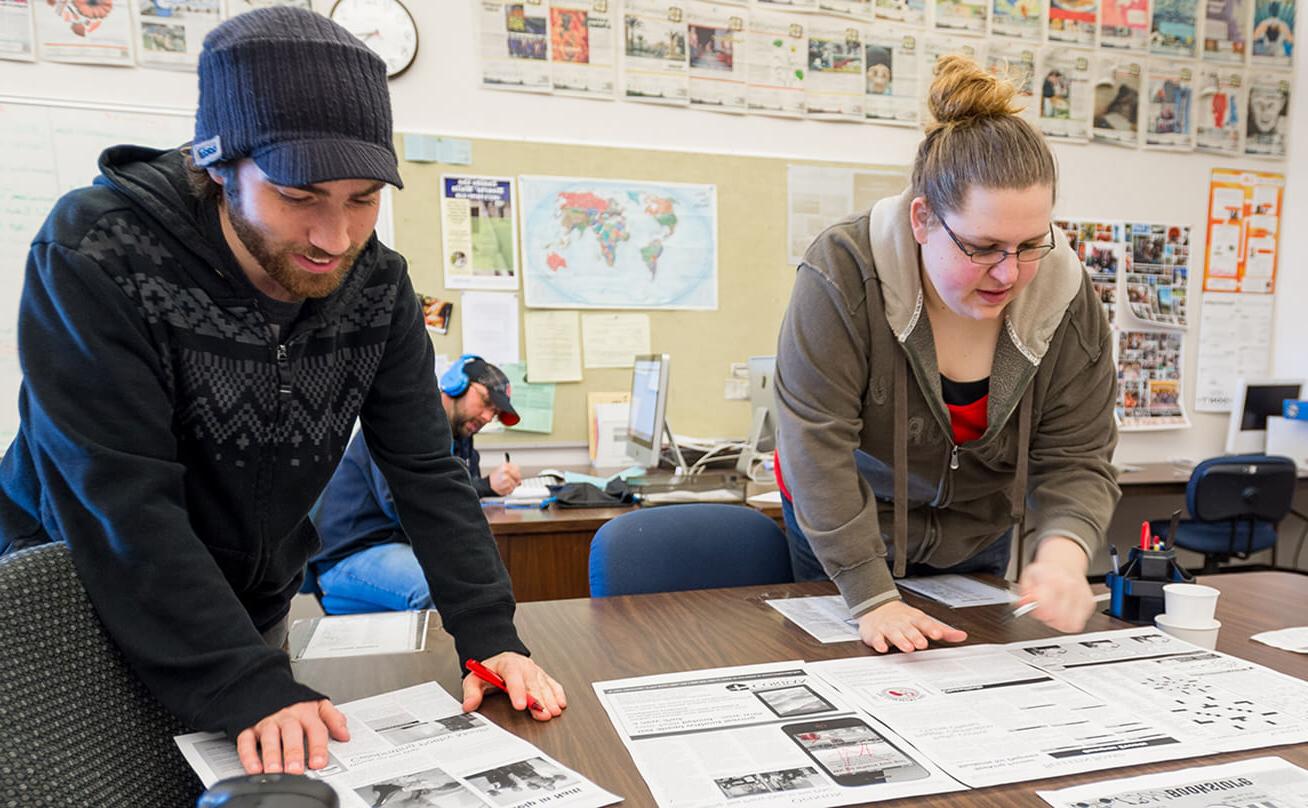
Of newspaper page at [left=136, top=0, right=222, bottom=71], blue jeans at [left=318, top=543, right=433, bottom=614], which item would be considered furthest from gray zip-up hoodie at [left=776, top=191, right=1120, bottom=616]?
newspaper page at [left=136, top=0, right=222, bottom=71]

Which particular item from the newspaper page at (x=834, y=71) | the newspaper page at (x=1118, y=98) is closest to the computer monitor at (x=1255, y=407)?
the newspaper page at (x=1118, y=98)

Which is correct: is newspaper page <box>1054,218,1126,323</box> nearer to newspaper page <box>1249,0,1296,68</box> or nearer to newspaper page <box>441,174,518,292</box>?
newspaper page <box>1249,0,1296,68</box>

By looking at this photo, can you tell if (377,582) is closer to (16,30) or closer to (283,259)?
(283,259)

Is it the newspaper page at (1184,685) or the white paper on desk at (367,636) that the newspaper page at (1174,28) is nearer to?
the newspaper page at (1184,685)

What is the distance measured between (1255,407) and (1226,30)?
180 cm

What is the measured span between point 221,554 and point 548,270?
94.9 inches

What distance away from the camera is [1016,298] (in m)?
1.21

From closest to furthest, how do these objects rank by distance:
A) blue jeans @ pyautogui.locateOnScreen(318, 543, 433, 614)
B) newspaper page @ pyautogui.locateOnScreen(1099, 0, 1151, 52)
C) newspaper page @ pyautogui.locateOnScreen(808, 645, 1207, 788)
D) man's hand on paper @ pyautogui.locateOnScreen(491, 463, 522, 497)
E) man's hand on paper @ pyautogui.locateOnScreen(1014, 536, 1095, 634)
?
newspaper page @ pyautogui.locateOnScreen(808, 645, 1207, 788)
man's hand on paper @ pyautogui.locateOnScreen(1014, 536, 1095, 634)
blue jeans @ pyautogui.locateOnScreen(318, 543, 433, 614)
man's hand on paper @ pyautogui.locateOnScreen(491, 463, 522, 497)
newspaper page @ pyautogui.locateOnScreen(1099, 0, 1151, 52)

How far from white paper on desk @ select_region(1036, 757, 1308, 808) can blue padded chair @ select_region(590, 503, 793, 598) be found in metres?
0.82

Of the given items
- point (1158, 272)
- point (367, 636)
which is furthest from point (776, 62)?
point (367, 636)

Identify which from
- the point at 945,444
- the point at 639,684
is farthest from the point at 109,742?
the point at 945,444

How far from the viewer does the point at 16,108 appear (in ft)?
8.98

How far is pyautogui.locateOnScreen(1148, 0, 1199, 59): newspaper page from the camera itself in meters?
3.82

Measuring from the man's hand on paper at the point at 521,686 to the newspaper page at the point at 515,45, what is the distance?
271 cm
